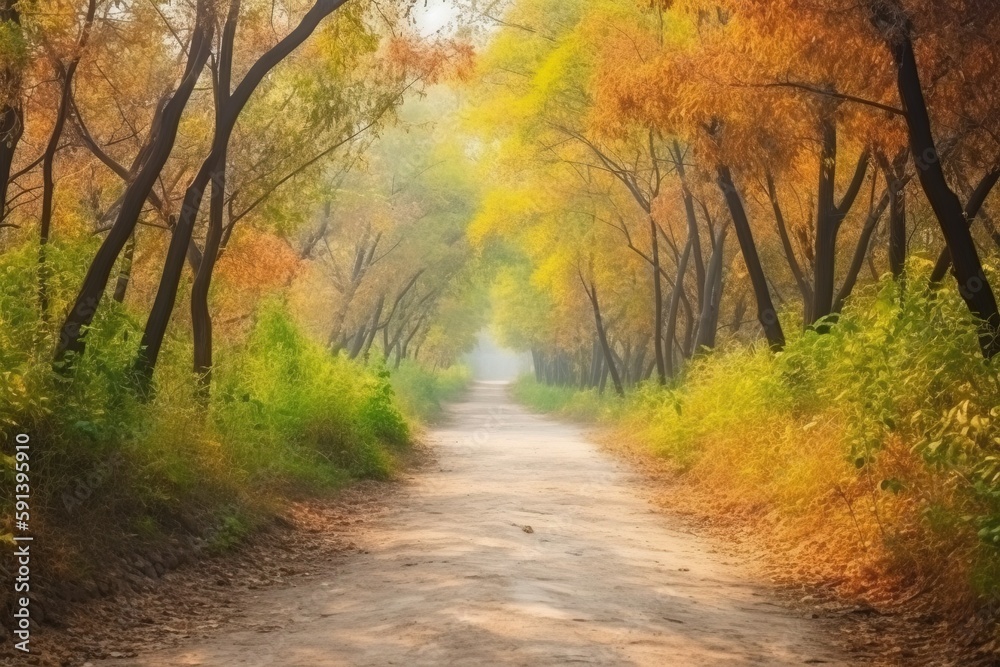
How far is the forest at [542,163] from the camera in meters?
8.55

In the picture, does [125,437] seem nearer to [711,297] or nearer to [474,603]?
[474,603]

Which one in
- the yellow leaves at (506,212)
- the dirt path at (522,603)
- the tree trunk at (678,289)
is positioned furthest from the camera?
the yellow leaves at (506,212)

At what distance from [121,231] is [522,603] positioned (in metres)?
5.44

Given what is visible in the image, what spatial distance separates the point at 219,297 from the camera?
17812mm

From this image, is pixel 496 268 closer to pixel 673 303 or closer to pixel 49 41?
pixel 673 303

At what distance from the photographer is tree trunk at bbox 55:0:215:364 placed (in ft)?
31.0

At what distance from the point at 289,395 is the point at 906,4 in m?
9.99

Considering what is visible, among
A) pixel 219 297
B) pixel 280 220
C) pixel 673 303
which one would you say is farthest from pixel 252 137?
pixel 673 303

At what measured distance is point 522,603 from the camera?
733cm

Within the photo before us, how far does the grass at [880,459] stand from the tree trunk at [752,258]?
1188mm

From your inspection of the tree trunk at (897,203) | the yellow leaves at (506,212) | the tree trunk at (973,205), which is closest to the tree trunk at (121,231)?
the tree trunk at (973,205)

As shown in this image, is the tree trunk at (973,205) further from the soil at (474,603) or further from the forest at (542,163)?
the soil at (474,603)

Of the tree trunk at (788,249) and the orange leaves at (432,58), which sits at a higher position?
the orange leaves at (432,58)

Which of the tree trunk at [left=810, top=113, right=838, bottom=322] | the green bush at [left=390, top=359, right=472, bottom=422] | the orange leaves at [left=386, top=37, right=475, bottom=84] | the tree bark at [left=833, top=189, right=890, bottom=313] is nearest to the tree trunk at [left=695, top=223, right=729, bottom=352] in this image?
the tree bark at [left=833, top=189, right=890, bottom=313]
